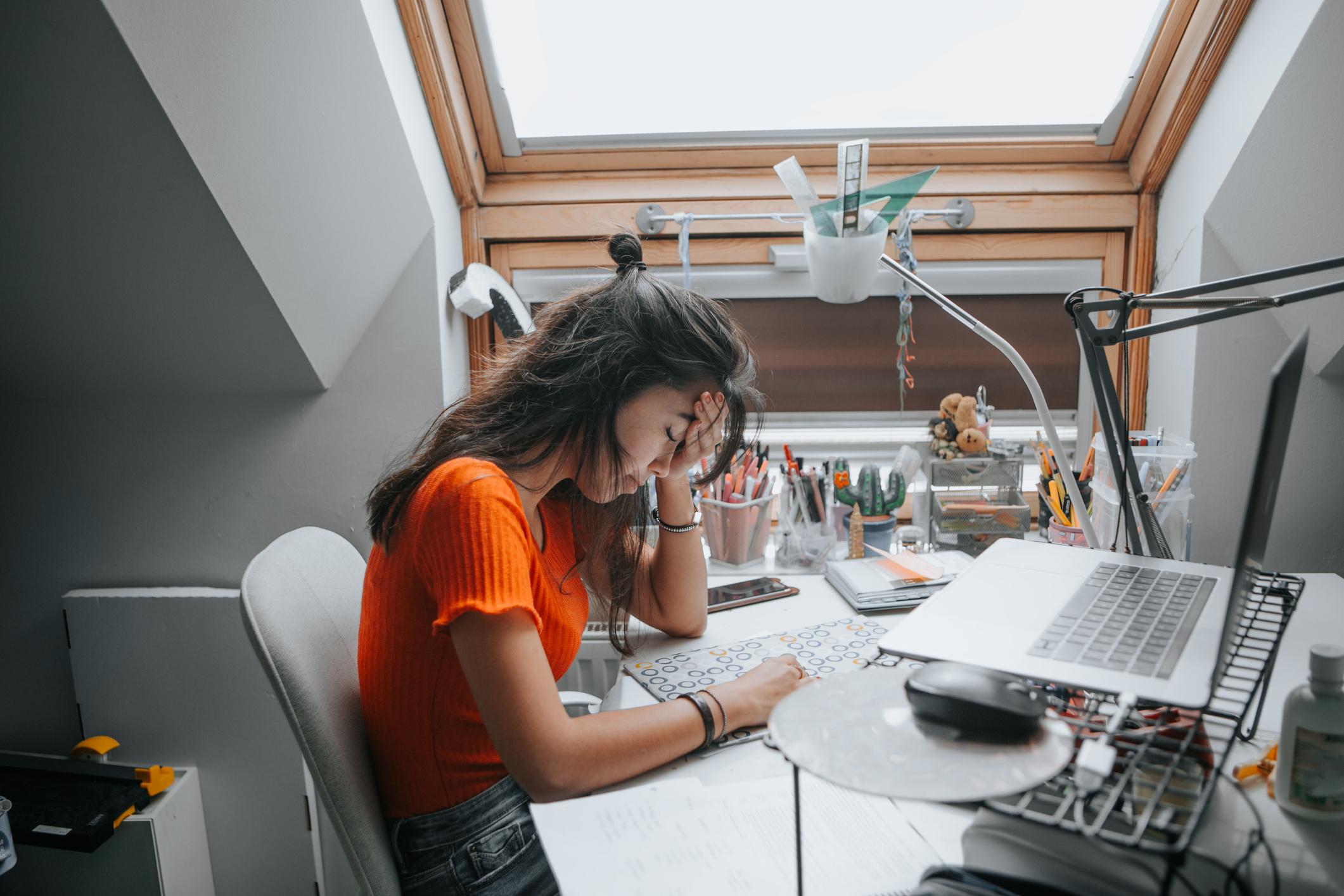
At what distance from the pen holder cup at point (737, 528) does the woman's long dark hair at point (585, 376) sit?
401 millimetres

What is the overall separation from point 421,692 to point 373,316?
78 cm

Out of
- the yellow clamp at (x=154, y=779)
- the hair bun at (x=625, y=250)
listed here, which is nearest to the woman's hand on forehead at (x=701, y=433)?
the hair bun at (x=625, y=250)

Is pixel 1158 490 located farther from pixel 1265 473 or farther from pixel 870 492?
pixel 1265 473

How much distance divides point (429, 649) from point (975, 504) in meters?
0.93

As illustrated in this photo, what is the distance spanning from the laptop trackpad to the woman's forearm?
1.25 ft

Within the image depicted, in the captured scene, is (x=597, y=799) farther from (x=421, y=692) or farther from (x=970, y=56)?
(x=970, y=56)

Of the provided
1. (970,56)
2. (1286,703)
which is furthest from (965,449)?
(1286,703)

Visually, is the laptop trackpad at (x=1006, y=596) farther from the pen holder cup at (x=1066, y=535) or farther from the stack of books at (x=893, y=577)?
the pen holder cup at (x=1066, y=535)

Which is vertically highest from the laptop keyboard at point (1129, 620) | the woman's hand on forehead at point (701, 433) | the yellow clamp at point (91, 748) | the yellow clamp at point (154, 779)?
the woman's hand on forehead at point (701, 433)

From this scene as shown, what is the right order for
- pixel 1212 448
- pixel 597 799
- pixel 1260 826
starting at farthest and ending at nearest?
pixel 1212 448 < pixel 597 799 < pixel 1260 826

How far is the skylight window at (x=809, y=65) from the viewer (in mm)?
1299

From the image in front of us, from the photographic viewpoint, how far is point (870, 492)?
1.31m

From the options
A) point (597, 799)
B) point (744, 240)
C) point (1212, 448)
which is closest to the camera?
point (597, 799)

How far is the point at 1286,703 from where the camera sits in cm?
56
